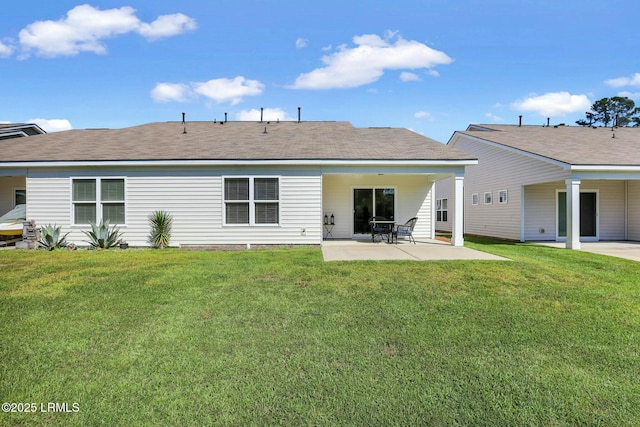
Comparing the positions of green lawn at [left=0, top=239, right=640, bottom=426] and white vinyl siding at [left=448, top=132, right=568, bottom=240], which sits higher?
white vinyl siding at [left=448, top=132, right=568, bottom=240]

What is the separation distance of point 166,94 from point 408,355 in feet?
94.8

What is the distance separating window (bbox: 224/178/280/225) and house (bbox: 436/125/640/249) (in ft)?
32.1

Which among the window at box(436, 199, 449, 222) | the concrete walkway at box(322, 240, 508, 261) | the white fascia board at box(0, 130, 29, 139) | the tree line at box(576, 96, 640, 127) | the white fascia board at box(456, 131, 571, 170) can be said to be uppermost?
the tree line at box(576, 96, 640, 127)

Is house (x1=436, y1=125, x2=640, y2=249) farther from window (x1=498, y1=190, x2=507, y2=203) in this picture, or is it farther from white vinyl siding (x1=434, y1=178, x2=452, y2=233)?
white vinyl siding (x1=434, y1=178, x2=452, y2=233)

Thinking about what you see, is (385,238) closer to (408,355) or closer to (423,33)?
(423,33)

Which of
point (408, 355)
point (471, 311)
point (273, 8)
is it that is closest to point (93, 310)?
point (408, 355)

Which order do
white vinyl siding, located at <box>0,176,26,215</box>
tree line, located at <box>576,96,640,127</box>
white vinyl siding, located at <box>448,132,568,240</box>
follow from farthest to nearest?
tree line, located at <box>576,96,640,127</box>
white vinyl siding, located at <box>0,176,26,215</box>
white vinyl siding, located at <box>448,132,568,240</box>

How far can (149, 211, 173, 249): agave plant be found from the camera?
35.5ft

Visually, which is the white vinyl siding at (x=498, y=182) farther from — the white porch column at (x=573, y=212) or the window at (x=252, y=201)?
the window at (x=252, y=201)

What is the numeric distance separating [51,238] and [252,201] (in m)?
6.30

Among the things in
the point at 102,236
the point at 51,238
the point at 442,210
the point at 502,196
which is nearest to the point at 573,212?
the point at 502,196

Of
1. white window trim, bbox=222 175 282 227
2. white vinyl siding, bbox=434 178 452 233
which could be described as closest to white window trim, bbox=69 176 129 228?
white window trim, bbox=222 175 282 227

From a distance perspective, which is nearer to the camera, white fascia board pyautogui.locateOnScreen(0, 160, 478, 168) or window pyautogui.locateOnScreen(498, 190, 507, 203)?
white fascia board pyautogui.locateOnScreen(0, 160, 478, 168)

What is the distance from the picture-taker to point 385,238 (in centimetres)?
1314
